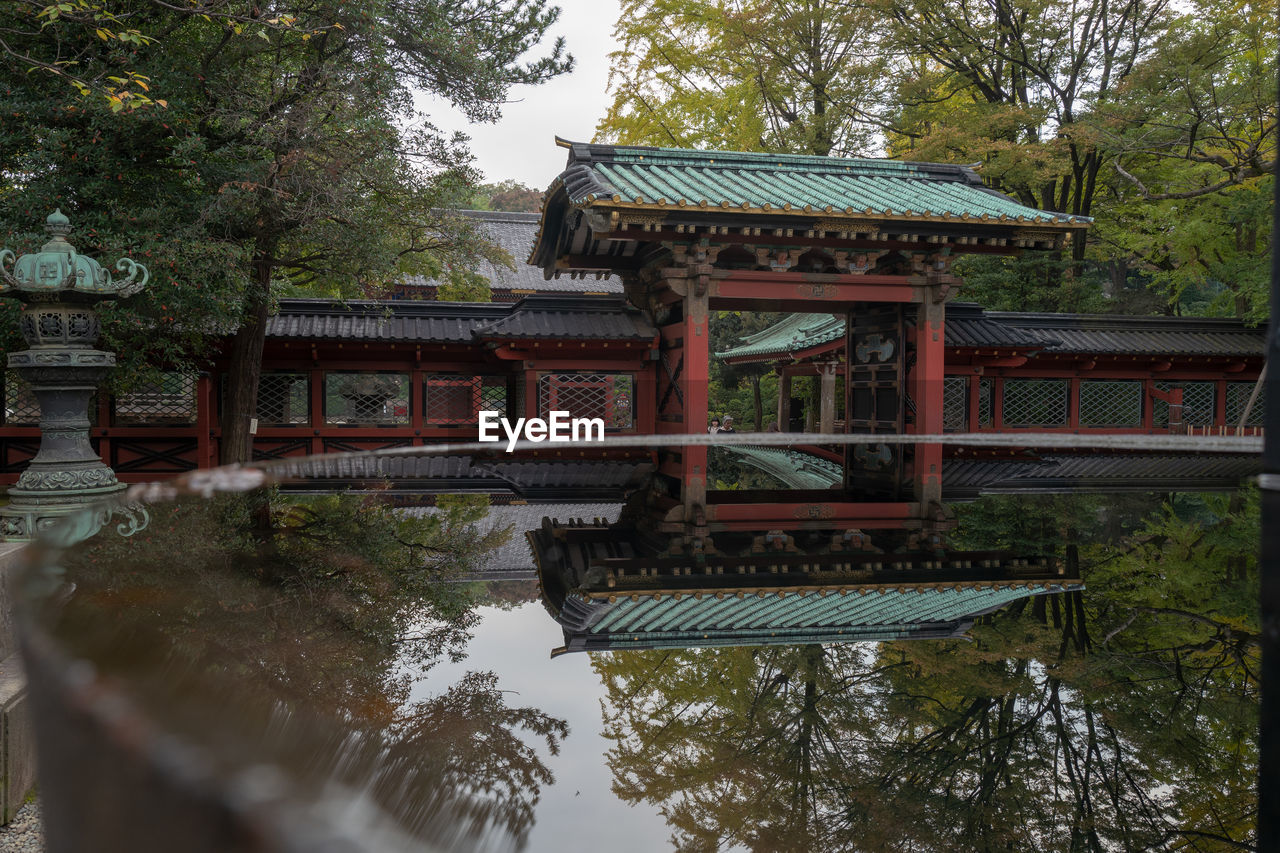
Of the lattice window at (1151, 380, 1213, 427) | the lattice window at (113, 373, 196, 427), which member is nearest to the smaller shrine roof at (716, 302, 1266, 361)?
the lattice window at (1151, 380, 1213, 427)

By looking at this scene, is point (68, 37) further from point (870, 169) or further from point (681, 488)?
point (870, 169)

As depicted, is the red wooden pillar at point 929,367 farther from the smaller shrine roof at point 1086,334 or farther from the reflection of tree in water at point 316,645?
the reflection of tree in water at point 316,645

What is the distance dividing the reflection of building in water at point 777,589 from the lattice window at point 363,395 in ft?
35.1

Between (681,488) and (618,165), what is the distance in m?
6.29

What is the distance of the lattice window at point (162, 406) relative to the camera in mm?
12055

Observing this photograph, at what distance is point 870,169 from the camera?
477 inches

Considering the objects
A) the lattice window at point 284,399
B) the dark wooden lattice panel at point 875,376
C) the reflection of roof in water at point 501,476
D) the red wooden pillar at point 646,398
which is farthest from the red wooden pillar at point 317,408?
the dark wooden lattice panel at point 875,376

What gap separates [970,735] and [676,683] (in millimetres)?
656

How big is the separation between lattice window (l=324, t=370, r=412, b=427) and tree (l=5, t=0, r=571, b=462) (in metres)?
2.68

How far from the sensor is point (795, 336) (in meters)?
18.4

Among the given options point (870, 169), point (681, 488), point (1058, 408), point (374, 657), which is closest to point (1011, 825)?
point (374, 657)

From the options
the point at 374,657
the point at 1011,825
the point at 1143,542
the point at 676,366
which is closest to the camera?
the point at 1011,825

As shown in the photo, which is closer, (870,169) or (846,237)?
(846,237)

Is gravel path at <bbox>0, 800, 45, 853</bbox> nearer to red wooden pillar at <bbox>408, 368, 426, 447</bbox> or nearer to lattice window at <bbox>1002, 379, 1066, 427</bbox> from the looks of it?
red wooden pillar at <bbox>408, 368, 426, 447</bbox>
